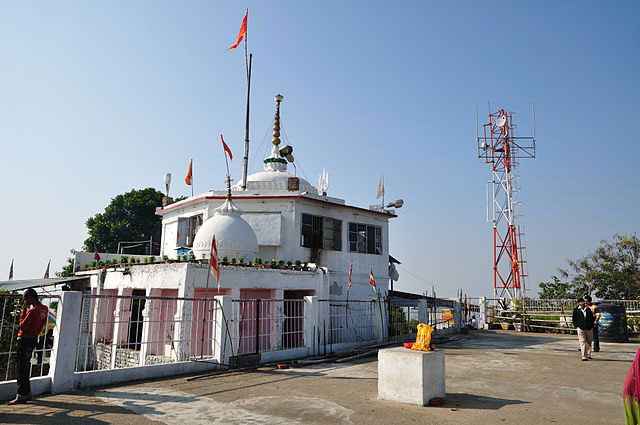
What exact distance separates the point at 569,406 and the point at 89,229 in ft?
151

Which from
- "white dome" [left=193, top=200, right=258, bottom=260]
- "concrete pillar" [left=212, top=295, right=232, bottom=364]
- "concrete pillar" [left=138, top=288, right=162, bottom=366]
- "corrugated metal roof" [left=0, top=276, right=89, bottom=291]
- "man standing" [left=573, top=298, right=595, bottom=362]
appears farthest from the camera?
"corrugated metal roof" [left=0, top=276, right=89, bottom=291]

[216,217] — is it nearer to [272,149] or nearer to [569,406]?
[272,149]

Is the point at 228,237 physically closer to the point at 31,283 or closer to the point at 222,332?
the point at 222,332

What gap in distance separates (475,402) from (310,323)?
6.89 meters

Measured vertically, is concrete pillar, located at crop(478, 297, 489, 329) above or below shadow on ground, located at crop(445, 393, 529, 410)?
above

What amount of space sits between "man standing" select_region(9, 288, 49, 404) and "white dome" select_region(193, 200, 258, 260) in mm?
8254

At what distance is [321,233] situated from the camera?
19609 mm

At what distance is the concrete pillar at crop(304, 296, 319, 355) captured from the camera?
14.0 metres

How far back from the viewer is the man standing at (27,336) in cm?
752

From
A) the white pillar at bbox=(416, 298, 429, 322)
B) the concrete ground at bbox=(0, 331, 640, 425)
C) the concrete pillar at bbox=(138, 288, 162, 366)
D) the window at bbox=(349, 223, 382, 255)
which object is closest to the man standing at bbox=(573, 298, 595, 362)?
the concrete ground at bbox=(0, 331, 640, 425)

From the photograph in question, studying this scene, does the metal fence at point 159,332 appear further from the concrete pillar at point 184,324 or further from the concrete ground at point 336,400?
the concrete ground at point 336,400

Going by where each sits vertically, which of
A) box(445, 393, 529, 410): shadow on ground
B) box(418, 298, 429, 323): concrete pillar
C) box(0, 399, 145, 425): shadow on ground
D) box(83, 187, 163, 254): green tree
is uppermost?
box(83, 187, 163, 254): green tree

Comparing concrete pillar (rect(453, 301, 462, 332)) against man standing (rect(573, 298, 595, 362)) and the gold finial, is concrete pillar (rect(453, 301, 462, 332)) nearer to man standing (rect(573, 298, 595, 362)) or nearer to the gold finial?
man standing (rect(573, 298, 595, 362))

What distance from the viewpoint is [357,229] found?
21.1 metres
